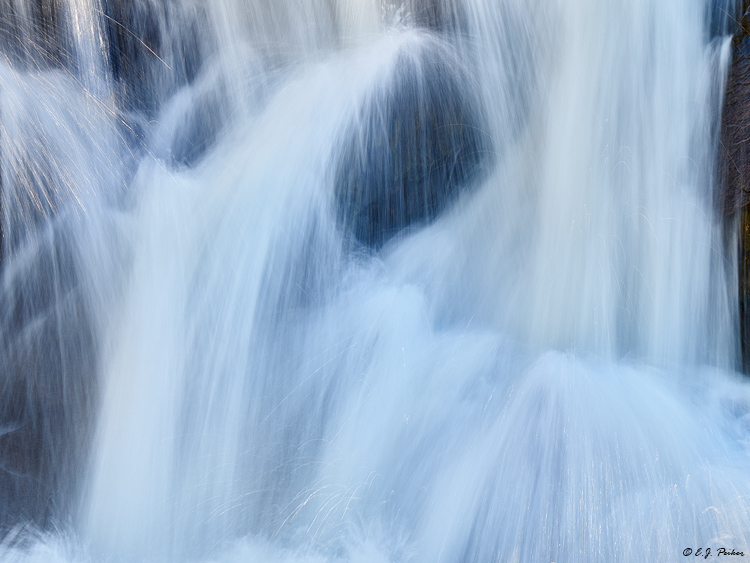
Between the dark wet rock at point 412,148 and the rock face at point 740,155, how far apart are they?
188 cm

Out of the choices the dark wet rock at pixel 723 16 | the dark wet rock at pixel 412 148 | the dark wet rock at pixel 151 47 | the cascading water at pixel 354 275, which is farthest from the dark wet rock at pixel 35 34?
the dark wet rock at pixel 723 16

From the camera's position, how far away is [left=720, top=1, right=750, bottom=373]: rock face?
14.3 feet

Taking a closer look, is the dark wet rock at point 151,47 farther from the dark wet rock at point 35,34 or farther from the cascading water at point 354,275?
the dark wet rock at point 35,34

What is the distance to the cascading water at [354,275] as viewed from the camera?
3580 mm

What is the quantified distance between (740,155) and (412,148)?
2.65 metres

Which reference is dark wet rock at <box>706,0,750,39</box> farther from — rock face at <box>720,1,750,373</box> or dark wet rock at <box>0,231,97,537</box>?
dark wet rock at <box>0,231,97,537</box>

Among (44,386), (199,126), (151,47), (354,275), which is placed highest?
(151,47)

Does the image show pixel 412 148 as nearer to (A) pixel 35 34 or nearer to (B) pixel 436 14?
(B) pixel 436 14

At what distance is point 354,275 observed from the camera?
4836mm

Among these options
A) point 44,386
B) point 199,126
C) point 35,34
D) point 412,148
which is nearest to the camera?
point 44,386

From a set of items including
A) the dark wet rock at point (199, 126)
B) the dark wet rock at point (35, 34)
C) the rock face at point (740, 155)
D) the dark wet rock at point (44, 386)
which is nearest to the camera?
the dark wet rock at point (44, 386)

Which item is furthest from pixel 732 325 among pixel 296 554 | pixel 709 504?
pixel 296 554

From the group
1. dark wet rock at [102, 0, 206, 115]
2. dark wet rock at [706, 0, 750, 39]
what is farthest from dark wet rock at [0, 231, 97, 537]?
dark wet rock at [706, 0, 750, 39]

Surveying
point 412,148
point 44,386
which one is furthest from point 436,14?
point 44,386
